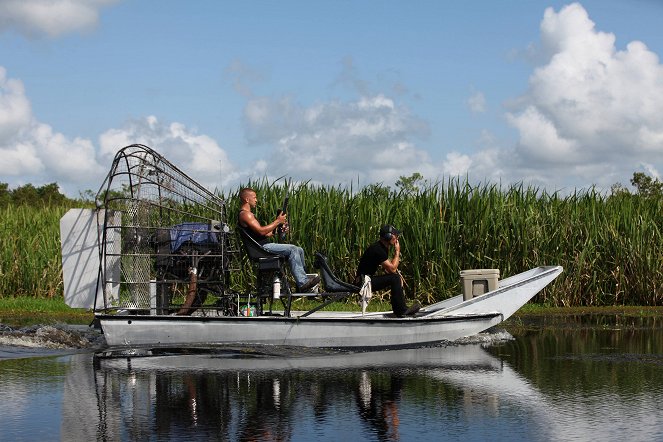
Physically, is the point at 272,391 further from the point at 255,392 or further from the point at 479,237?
the point at 479,237

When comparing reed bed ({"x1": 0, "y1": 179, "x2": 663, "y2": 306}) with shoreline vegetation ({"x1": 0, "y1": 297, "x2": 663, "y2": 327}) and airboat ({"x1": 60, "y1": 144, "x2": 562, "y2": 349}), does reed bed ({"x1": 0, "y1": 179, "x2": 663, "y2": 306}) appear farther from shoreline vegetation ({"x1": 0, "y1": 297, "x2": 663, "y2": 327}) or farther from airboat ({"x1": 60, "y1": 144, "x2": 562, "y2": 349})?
airboat ({"x1": 60, "y1": 144, "x2": 562, "y2": 349})

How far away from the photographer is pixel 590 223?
24.3 metres

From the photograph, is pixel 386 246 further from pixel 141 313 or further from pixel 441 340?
pixel 141 313

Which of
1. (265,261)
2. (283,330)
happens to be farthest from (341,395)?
(265,261)

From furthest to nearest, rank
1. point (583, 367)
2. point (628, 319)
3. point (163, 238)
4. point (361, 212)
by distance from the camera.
A: point (361, 212), point (628, 319), point (163, 238), point (583, 367)

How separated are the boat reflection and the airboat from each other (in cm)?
32

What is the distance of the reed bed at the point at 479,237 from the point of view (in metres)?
22.7

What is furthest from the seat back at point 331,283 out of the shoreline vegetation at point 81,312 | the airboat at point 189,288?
the shoreline vegetation at point 81,312

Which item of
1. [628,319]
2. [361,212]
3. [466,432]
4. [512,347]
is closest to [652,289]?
[628,319]

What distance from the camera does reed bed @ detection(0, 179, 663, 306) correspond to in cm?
2273

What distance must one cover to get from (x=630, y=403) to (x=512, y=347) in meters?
5.61

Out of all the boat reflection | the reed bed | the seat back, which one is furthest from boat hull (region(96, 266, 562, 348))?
the reed bed

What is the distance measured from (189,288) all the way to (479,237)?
33.6ft

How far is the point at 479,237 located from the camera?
2323 centimetres
